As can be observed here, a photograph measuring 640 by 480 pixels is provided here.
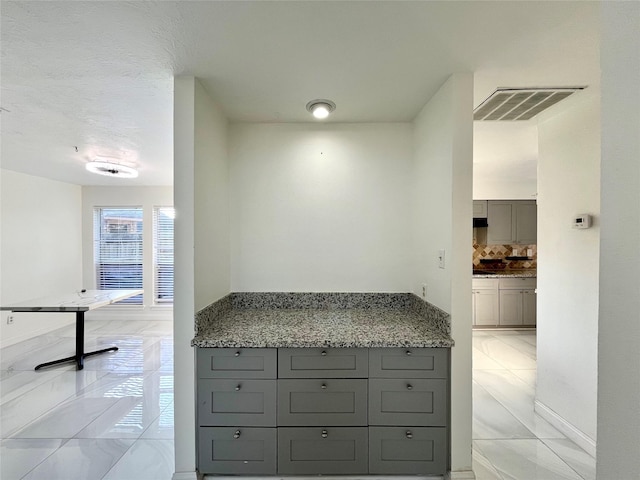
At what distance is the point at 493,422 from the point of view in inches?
96.0

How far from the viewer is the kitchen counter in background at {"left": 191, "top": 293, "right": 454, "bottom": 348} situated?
1.74m

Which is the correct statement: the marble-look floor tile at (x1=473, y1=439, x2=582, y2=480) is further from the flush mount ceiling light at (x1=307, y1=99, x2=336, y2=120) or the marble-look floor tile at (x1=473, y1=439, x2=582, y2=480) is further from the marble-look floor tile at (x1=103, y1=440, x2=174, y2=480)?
the flush mount ceiling light at (x1=307, y1=99, x2=336, y2=120)

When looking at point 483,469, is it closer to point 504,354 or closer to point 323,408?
point 323,408

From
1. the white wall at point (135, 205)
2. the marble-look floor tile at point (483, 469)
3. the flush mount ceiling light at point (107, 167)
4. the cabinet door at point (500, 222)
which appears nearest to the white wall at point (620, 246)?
the marble-look floor tile at point (483, 469)

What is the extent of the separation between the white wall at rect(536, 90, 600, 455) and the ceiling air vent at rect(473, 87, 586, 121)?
0.53 feet

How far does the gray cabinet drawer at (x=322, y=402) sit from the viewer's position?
1.76 m

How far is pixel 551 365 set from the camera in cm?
237

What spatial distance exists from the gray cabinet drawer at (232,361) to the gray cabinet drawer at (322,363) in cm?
7

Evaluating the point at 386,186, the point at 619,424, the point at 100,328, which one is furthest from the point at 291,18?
the point at 100,328

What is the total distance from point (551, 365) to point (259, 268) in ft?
8.44

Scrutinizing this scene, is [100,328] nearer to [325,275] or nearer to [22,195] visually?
[22,195]

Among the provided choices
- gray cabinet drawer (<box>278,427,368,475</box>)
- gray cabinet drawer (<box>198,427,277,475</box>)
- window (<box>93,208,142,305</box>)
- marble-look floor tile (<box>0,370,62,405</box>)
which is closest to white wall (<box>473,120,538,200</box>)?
gray cabinet drawer (<box>278,427,368,475</box>)

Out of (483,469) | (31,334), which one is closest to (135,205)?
(31,334)

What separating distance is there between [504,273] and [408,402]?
448 cm
